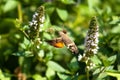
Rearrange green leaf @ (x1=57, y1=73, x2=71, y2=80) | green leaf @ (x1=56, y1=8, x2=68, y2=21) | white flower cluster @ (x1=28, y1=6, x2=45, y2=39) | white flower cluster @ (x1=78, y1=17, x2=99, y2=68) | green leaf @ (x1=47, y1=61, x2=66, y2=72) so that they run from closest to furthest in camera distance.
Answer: white flower cluster @ (x1=78, y1=17, x2=99, y2=68) → white flower cluster @ (x1=28, y1=6, x2=45, y2=39) → green leaf @ (x1=57, y1=73, x2=71, y2=80) → green leaf @ (x1=47, y1=61, x2=66, y2=72) → green leaf @ (x1=56, y1=8, x2=68, y2=21)

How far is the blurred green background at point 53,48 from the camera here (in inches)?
102

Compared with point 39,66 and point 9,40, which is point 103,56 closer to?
point 39,66

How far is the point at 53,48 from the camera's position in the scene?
9.30 feet

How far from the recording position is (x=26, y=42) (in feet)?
8.68

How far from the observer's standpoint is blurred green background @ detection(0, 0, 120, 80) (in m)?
2.60

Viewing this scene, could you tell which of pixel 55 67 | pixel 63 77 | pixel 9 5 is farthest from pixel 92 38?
pixel 9 5

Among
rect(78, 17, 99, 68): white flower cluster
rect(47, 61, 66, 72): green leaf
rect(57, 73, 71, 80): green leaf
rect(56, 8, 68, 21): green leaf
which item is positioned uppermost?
rect(56, 8, 68, 21): green leaf

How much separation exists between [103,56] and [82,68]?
7.0 inches

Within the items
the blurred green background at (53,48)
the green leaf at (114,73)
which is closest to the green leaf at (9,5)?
the blurred green background at (53,48)

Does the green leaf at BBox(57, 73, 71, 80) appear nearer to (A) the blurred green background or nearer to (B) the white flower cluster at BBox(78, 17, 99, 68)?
(A) the blurred green background

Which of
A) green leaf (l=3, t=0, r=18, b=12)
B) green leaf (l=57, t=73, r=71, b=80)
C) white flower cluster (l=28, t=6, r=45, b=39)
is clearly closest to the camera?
white flower cluster (l=28, t=6, r=45, b=39)

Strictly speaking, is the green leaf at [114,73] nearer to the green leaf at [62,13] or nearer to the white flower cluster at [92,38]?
the white flower cluster at [92,38]

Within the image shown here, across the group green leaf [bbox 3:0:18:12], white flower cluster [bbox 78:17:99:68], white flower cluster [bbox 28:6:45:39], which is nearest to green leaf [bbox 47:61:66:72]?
white flower cluster [bbox 28:6:45:39]

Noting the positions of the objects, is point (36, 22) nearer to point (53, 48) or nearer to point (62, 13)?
point (53, 48)
